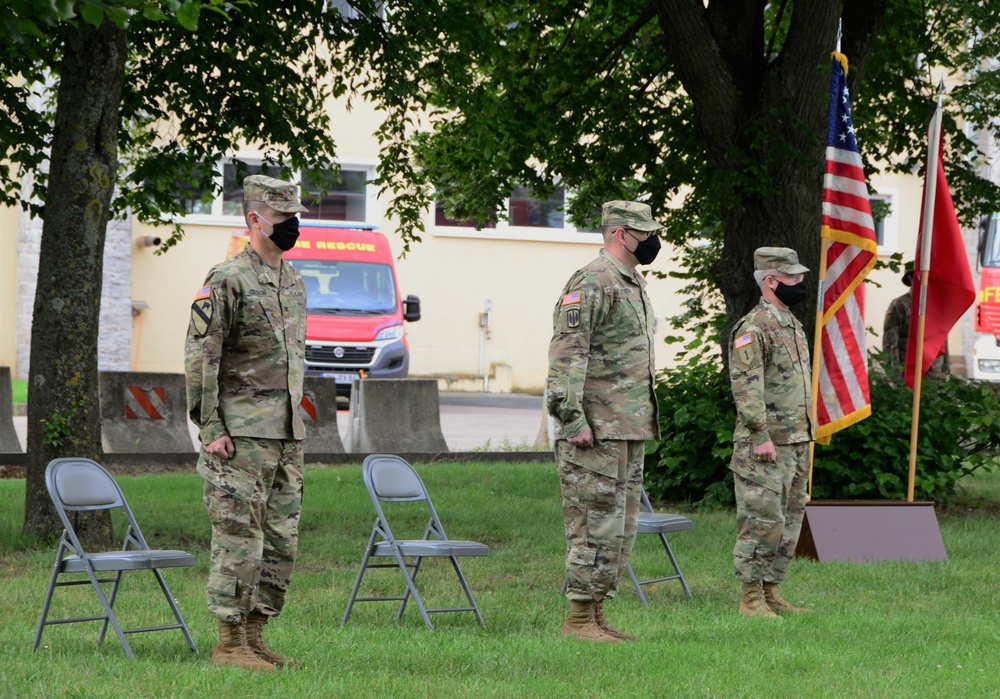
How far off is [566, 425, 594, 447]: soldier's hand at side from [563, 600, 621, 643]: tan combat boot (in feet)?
2.65

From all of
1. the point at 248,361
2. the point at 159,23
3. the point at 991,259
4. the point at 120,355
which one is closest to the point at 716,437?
the point at 159,23

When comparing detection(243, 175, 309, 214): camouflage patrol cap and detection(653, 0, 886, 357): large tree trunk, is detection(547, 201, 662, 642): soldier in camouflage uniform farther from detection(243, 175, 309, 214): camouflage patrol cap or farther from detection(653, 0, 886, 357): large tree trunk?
detection(653, 0, 886, 357): large tree trunk

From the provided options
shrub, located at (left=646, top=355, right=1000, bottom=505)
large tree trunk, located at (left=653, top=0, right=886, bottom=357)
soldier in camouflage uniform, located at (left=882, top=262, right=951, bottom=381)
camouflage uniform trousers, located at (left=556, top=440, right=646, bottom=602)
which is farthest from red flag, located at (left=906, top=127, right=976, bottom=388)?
camouflage uniform trousers, located at (left=556, top=440, right=646, bottom=602)

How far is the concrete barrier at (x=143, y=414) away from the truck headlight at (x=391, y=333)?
6.26 m

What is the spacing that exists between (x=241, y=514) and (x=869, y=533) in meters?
5.46

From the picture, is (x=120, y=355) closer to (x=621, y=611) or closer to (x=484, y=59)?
(x=484, y=59)

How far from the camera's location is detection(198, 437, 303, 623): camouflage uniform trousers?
18.6ft

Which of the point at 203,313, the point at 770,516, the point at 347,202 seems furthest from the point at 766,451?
the point at 347,202

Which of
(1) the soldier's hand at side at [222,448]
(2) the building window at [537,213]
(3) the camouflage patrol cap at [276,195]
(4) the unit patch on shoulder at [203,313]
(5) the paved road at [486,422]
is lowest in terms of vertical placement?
(5) the paved road at [486,422]

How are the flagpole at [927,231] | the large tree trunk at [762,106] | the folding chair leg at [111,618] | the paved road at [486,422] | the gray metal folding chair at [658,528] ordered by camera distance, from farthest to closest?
the paved road at [486,422] < the large tree trunk at [762,106] < the flagpole at [927,231] < the gray metal folding chair at [658,528] < the folding chair leg at [111,618]

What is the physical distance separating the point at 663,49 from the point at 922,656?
8217 mm

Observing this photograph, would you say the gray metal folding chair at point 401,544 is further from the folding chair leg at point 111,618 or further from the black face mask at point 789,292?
the black face mask at point 789,292

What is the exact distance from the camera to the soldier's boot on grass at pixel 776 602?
771 centimetres

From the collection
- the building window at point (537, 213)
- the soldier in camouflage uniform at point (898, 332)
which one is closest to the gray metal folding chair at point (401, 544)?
the soldier in camouflage uniform at point (898, 332)
